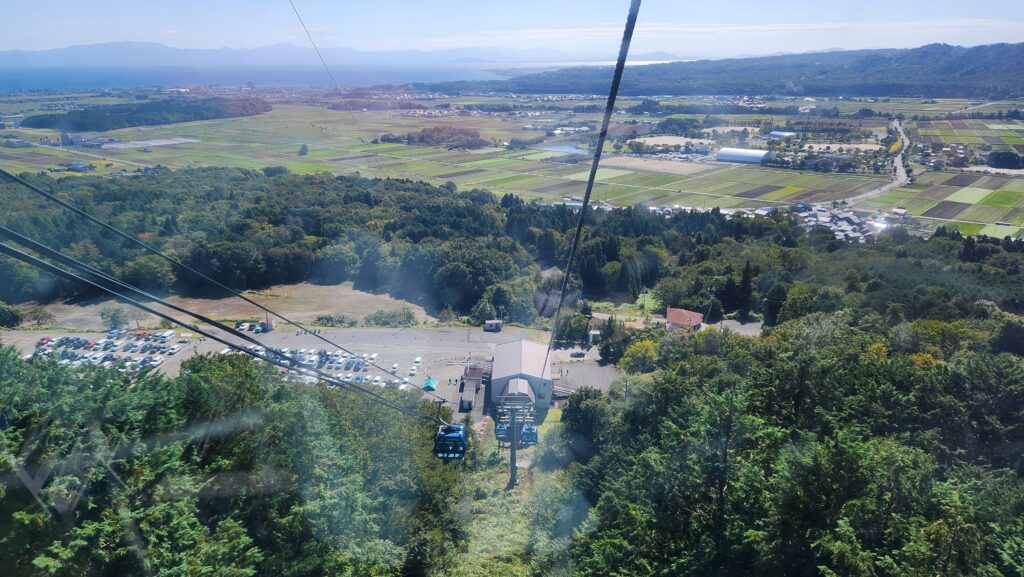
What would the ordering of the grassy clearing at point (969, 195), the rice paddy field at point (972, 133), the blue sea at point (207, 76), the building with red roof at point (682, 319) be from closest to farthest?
the building with red roof at point (682, 319)
the grassy clearing at point (969, 195)
the blue sea at point (207, 76)
the rice paddy field at point (972, 133)

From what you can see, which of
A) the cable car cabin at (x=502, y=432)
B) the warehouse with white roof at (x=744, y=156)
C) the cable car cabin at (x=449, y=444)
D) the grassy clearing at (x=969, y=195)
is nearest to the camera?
the cable car cabin at (x=449, y=444)

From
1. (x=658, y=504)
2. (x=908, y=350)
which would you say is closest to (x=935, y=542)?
(x=658, y=504)

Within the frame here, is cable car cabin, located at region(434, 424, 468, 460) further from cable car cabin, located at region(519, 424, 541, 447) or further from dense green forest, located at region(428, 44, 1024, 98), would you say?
dense green forest, located at region(428, 44, 1024, 98)

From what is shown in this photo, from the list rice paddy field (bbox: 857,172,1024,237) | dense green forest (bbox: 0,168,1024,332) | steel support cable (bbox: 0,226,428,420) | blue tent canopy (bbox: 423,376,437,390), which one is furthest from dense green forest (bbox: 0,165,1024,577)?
rice paddy field (bbox: 857,172,1024,237)

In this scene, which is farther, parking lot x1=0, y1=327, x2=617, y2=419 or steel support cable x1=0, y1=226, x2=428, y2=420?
parking lot x1=0, y1=327, x2=617, y2=419

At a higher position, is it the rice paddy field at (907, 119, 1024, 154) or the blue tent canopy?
the rice paddy field at (907, 119, 1024, 154)

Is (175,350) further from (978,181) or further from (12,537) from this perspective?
(978,181)

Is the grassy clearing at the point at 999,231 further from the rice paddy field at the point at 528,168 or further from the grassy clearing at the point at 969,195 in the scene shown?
the grassy clearing at the point at 969,195

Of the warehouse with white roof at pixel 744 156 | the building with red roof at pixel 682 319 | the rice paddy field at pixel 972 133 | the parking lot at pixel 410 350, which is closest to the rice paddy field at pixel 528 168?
the warehouse with white roof at pixel 744 156
